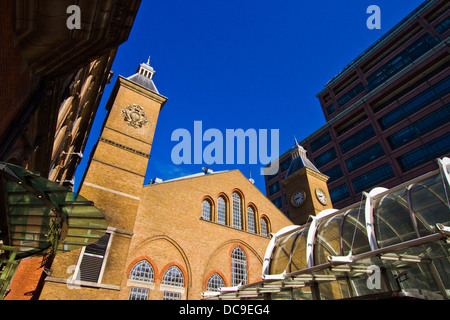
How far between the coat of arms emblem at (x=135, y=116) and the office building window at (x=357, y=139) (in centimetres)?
3597

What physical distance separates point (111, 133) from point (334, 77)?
162 ft

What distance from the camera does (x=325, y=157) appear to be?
46688 mm

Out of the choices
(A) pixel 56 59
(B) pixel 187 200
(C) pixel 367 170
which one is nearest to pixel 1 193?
(A) pixel 56 59

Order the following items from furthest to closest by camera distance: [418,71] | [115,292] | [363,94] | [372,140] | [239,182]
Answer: [363,94] < [372,140] < [418,71] < [239,182] < [115,292]

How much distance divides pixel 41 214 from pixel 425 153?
3918 cm

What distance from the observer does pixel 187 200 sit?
17.2m

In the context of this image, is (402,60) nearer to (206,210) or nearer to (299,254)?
(206,210)

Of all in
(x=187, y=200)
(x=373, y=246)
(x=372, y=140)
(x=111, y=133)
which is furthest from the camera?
(x=372, y=140)

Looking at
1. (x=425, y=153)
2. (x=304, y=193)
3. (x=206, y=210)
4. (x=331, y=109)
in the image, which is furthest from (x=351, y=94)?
(x=206, y=210)

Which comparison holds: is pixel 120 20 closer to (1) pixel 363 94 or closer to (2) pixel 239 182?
(2) pixel 239 182

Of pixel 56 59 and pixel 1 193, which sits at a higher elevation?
pixel 56 59

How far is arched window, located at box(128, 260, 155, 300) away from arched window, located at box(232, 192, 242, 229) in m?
7.04

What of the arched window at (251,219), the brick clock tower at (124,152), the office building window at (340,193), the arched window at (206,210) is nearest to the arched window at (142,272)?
the brick clock tower at (124,152)

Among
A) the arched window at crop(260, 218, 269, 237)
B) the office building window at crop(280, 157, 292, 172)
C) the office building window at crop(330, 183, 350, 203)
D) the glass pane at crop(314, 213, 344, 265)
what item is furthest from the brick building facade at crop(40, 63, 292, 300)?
the office building window at crop(280, 157, 292, 172)
